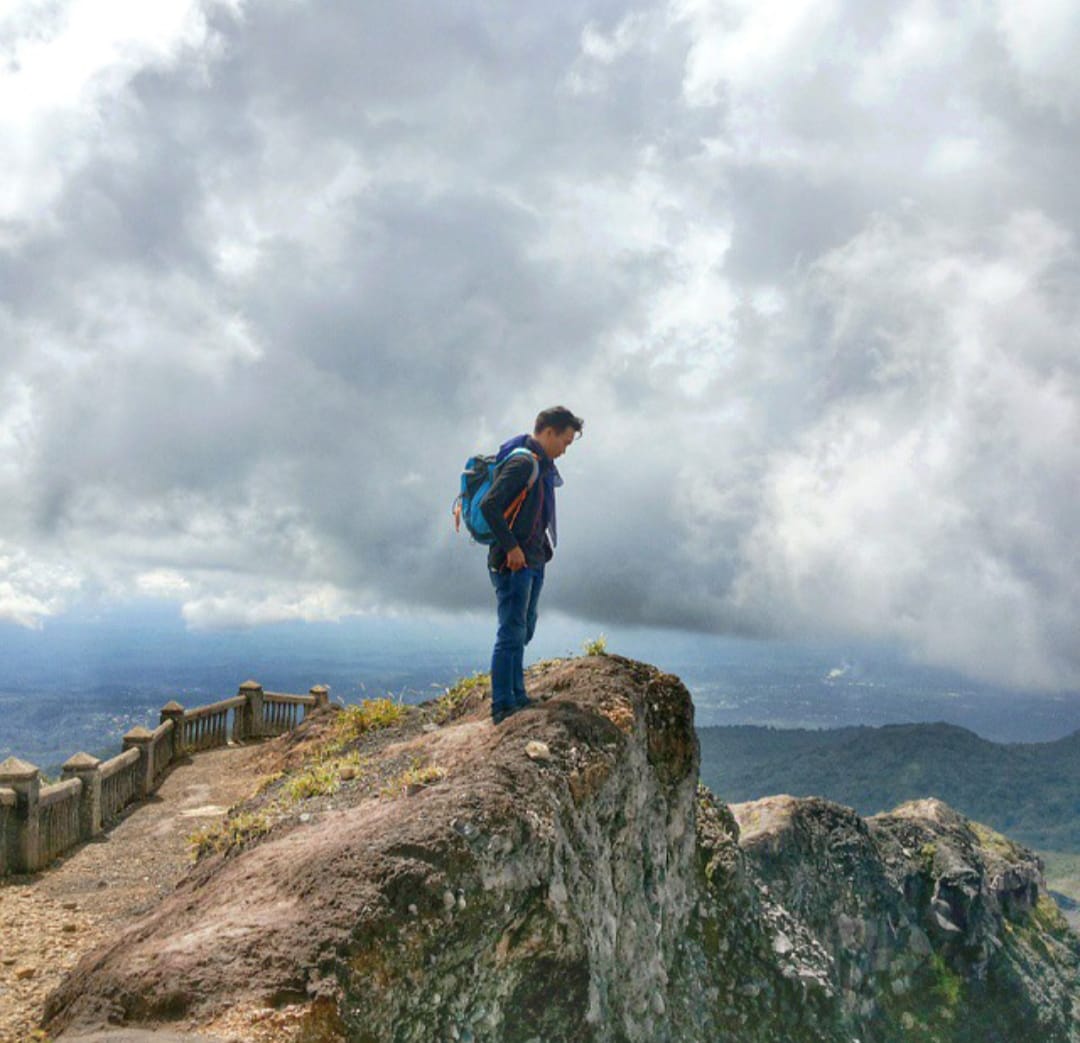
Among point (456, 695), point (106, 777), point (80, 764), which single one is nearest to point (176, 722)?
point (106, 777)

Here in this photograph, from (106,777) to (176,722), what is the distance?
18.8 feet

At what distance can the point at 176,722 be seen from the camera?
21.7 meters

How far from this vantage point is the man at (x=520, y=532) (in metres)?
8.69

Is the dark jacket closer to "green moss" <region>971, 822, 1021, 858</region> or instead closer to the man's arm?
the man's arm

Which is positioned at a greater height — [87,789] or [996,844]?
[87,789]

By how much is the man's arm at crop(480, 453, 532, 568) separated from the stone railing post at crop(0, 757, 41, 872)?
30.1ft

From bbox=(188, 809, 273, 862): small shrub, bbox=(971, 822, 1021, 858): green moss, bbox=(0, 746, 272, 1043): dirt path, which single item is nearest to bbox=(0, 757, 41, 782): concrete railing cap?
bbox=(0, 746, 272, 1043): dirt path

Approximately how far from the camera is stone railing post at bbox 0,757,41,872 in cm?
1279

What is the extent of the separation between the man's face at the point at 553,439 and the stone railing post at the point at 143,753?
43.8 ft

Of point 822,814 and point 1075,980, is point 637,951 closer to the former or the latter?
point 822,814

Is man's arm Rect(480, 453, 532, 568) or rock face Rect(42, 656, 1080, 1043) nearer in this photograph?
rock face Rect(42, 656, 1080, 1043)

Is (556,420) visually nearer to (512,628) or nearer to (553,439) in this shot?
(553,439)

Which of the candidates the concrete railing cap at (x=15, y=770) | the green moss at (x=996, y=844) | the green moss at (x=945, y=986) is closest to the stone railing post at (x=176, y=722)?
the concrete railing cap at (x=15, y=770)

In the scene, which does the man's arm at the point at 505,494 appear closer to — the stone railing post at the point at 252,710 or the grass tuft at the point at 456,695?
the grass tuft at the point at 456,695
